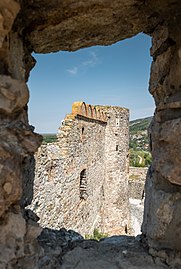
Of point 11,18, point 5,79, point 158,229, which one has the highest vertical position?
point 11,18

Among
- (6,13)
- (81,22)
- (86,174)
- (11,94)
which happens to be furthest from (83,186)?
(6,13)

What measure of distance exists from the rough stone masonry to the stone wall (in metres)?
3.25

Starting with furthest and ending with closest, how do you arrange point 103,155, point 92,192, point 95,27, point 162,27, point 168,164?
point 103,155 < point 92,192 < point 95,27 < point 162,27 < point 168,164

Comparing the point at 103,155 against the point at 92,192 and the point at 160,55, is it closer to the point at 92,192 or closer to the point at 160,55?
the point at 92,192

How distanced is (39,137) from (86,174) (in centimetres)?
679

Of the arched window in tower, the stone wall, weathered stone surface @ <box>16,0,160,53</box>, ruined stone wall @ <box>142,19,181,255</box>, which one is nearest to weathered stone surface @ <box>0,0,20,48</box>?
weathered stone surface @ <box>16,0,160,53</box>

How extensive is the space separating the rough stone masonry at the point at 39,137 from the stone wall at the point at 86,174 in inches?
128

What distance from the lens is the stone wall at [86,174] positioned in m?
5.71

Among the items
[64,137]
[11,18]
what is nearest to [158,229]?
[11,18]

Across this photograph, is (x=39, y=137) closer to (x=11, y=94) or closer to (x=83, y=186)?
(x=11, y=94)

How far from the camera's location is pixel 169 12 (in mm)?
1963

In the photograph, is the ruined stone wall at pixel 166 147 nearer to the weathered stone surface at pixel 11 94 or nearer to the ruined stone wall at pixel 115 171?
the weathered stone surface at pixel 11 94

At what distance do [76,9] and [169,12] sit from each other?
722 mm

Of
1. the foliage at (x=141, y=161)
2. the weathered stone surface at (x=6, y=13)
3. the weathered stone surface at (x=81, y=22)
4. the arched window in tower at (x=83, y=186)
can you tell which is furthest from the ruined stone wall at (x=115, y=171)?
the foliage at (x=141, y=161)
